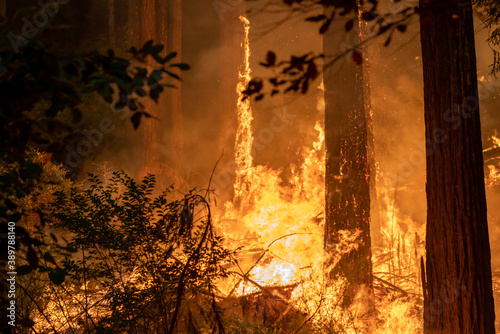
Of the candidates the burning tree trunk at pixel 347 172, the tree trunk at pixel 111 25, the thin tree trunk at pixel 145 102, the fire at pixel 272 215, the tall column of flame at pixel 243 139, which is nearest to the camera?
the burning tree trunk at pixel 347 172

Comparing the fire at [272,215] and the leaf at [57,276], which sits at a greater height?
the fire at [272,215]

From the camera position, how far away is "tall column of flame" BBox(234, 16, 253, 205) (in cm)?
1630

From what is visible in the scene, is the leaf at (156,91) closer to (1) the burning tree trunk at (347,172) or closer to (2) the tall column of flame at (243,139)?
(1) the burning tree trunk at (347,172)

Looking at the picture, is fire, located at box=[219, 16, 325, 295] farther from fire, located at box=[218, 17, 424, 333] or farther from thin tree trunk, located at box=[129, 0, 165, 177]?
thin tree trunk, located at box=[129, 0, 165, 177]

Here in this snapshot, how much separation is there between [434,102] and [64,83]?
3.51 m

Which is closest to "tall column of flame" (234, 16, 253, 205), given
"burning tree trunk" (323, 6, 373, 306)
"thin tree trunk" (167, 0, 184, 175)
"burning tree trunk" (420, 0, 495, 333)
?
"thin tree trunk" (167, 0, 184, 175)

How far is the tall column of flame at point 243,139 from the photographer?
16.3 m

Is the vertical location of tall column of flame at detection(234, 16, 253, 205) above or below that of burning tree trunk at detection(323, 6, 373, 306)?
above

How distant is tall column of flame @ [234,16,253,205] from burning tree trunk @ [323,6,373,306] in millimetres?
7715

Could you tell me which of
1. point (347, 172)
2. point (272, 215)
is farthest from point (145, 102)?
point (347, 172)

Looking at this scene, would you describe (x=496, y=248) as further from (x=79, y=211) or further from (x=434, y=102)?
(x=79, y=211)

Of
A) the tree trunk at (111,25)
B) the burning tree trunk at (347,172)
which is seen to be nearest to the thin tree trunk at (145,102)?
the tree trunk at (111,25)

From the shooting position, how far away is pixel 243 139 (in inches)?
694

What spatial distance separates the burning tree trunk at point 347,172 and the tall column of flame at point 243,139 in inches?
304
